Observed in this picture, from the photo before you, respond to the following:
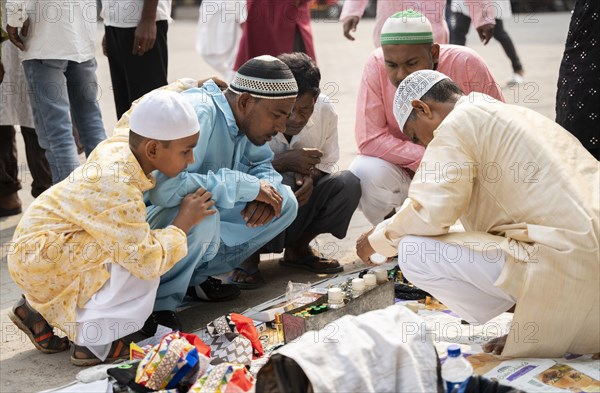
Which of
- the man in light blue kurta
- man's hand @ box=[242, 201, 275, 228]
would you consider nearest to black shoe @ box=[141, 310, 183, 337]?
the man in light blue kurta

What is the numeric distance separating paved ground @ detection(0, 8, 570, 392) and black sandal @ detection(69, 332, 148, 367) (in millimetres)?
50

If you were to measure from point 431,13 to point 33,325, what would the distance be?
3253 mm

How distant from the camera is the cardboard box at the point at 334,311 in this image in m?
3.50

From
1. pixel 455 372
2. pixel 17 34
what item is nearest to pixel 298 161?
pixel 17 34

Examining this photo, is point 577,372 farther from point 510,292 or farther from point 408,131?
point 408,131

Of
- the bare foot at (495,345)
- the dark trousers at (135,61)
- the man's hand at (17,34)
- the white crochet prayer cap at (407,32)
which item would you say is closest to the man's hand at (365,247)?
the bare foot at (495,345)

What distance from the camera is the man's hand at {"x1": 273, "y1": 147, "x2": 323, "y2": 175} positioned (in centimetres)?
456

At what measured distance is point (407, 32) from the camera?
4.58 m

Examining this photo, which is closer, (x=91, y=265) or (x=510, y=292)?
(x=510, y=292)

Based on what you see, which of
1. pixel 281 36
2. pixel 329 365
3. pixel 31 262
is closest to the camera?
pixel 329 365

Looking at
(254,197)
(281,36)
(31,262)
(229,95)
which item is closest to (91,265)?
(31,262)

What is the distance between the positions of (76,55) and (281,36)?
5.92ft

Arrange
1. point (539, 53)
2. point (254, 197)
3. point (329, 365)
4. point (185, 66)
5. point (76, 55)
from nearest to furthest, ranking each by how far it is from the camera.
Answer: point (329, 365), point (254, 197), point (76, 55), point (185, 66), point (539, 53)

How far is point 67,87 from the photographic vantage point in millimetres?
5422
